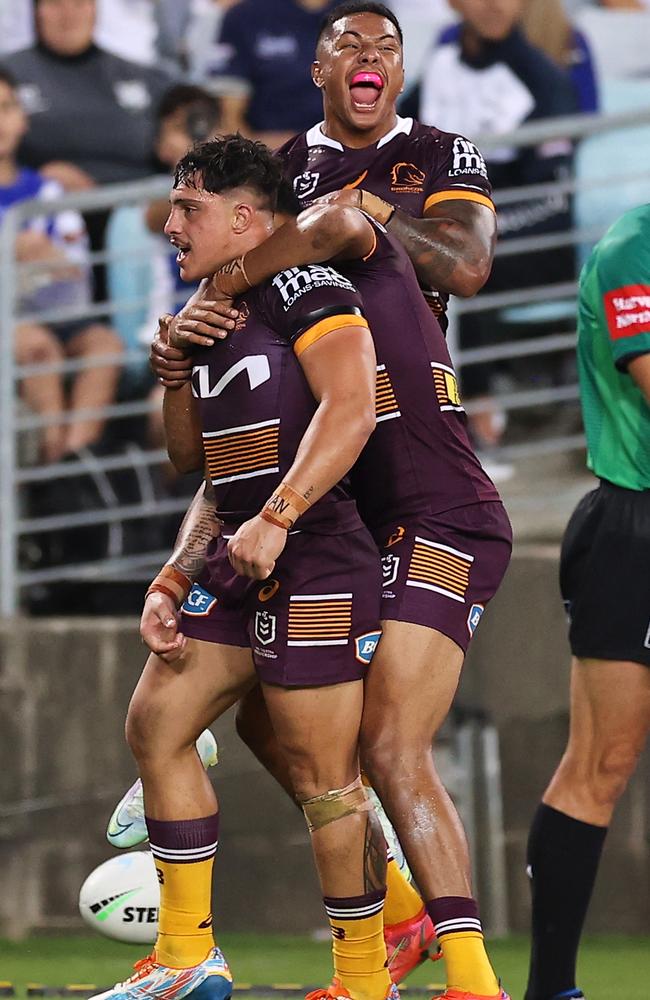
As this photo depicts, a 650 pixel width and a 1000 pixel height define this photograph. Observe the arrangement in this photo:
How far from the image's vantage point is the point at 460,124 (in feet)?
28.9

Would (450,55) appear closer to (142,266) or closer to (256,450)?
(142,266)

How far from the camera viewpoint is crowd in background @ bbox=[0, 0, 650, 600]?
8.44 m

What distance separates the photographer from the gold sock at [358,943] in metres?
4.36

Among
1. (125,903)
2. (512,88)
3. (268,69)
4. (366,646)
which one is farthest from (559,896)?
(268,69)

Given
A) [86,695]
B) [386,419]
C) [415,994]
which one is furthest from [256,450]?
[86,695]

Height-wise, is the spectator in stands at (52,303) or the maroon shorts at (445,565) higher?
the spectator in stands at (52,303)

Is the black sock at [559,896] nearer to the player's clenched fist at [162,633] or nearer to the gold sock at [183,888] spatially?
the gold sock at [183,888]

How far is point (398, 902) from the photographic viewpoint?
5098mm

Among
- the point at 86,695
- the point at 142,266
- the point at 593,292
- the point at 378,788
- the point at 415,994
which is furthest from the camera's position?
the point at 142,266

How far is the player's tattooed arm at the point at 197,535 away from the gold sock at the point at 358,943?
95 cm

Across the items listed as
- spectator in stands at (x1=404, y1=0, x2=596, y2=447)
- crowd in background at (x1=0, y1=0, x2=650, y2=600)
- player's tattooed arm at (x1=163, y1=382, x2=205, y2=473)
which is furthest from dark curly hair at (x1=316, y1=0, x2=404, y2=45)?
spectator in stands at (x1=404, y1=0, x2=596, y2=447)

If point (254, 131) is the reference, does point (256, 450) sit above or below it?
below

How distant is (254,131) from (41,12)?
1314 mm

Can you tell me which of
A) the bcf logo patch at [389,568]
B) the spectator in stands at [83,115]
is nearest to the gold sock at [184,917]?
the bcf logo patch at [389,568]
